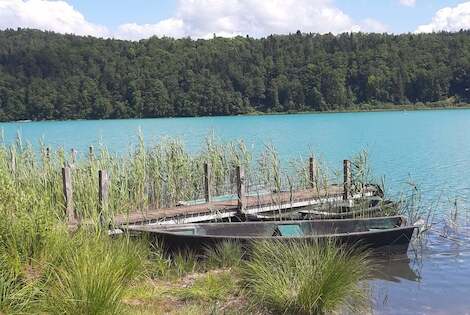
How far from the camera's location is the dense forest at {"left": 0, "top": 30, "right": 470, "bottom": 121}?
103 metres

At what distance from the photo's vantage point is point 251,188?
53.2ft

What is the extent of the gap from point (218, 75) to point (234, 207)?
→ 352 ft

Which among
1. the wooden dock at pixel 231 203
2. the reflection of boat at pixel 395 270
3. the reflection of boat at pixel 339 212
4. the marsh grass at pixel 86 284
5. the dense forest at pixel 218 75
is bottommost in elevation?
the reflection of boat at pixel 395 270

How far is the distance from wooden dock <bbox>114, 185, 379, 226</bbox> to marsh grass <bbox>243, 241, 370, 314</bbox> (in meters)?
4.74

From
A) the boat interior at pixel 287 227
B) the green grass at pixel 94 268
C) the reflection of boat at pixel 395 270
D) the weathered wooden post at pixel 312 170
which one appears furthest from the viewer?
the weathered wooden post at pixel 312 170

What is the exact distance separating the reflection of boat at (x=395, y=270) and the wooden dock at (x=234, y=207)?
2.34 metres

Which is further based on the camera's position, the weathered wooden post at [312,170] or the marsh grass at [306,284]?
the weathered wooden post at [312,170]

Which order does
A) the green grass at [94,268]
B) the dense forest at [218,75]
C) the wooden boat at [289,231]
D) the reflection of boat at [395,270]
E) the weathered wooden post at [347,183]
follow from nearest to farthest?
1. the green grass at [94,268]
2. the wooden boat at [289,231]
3. the reflection of boat at [395,270]
4. the weathered wooden post at [347,183]
5. the dense forest at [218,75]

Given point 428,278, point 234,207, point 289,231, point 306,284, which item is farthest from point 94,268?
point 234,207

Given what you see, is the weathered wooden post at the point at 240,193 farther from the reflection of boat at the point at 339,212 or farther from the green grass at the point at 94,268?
the green grass at the point at 94,268

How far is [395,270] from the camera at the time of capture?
1087cm

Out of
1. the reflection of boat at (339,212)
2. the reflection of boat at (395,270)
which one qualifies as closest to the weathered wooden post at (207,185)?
the reflection of boat at (339,212)

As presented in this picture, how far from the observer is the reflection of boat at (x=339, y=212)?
13125 mm

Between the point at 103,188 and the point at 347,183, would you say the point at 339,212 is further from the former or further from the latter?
the point at 103,188
